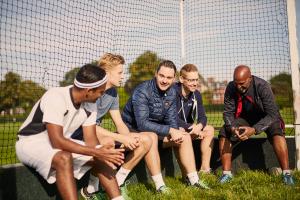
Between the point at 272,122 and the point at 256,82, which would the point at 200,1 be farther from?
the point at 272,122

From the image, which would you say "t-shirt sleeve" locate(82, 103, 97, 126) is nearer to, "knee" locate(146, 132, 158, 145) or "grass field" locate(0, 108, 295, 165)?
"knee" locate(146, 132, 158, 145)

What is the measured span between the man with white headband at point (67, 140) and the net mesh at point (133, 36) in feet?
4.40

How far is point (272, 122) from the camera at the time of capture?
4.85 metres

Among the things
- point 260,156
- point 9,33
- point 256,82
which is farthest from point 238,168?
point 9,33

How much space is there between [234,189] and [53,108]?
2.42m

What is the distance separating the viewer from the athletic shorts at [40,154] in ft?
10.4

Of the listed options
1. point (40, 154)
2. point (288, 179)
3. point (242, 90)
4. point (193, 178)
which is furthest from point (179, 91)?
point (40, 154)

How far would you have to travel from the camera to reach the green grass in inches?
155

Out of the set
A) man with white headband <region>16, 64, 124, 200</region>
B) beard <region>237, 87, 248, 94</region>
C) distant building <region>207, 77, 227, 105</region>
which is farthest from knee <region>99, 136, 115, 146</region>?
distant building <region>207, 77, 227, 105</region>

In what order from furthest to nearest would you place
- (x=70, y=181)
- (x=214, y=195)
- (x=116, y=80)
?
(x=116, y=80), (x=214, y=195), (x=70, y=181)

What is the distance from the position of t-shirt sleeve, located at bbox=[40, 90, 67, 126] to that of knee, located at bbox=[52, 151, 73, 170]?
0.89ft

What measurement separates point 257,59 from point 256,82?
1.81 meters

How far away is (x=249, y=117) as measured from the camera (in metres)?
5.31

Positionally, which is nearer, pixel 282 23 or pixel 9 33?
pixel 9 33
